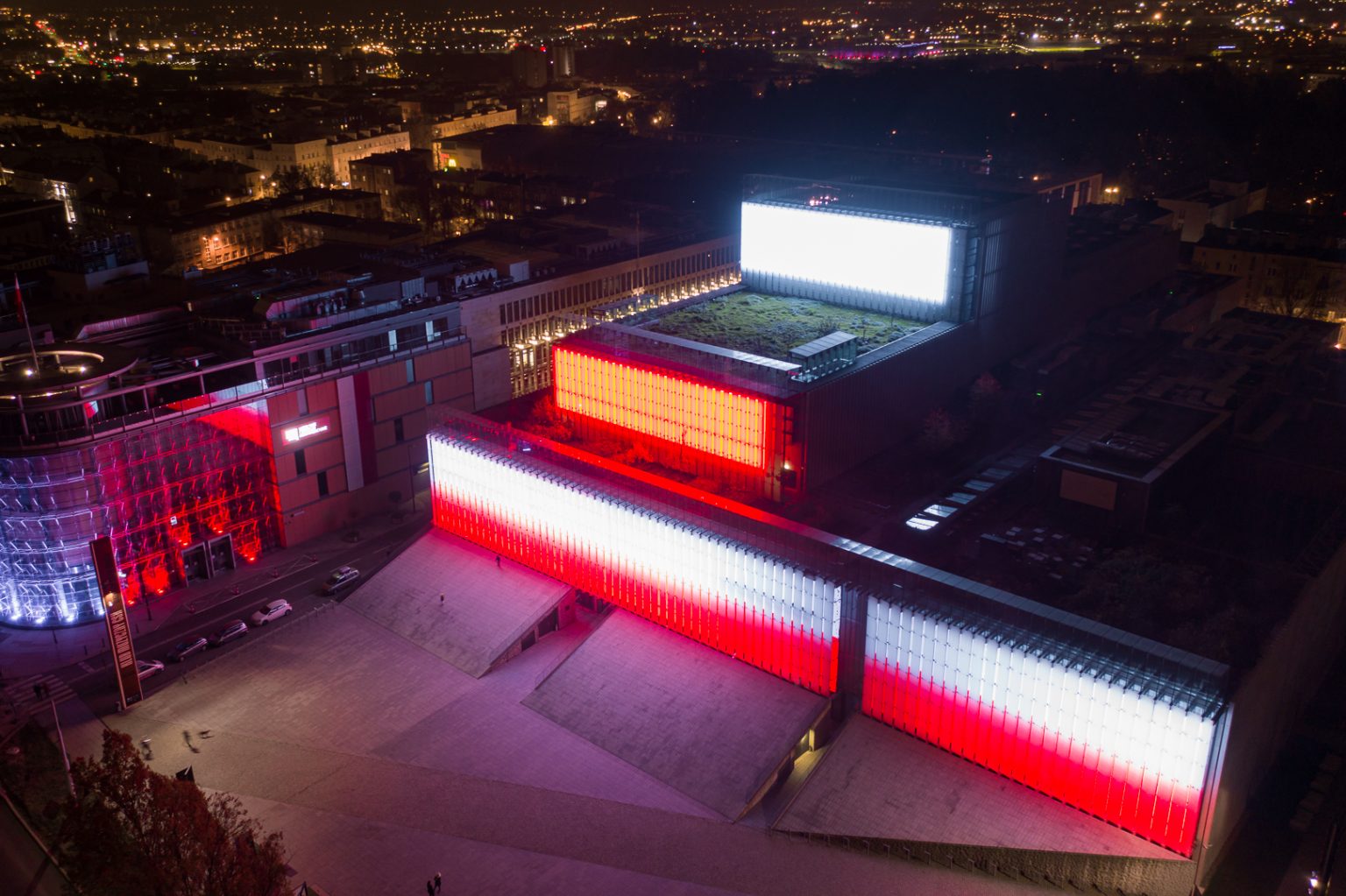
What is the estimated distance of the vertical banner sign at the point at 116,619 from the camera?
4338 cm

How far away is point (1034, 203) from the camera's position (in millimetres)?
70000

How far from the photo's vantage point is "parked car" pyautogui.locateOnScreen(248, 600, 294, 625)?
50.3m

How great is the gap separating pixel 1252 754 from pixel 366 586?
129ft

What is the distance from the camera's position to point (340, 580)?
53562mm

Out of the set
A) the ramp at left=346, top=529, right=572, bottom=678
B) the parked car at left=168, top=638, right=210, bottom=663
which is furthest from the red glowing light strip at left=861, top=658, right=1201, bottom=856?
the parked car at left=168, top=638, right=210, bottom=663

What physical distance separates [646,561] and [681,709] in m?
6.95

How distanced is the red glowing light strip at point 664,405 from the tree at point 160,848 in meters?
31.4

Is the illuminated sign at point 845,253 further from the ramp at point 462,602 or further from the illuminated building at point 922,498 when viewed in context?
the ramp at point 462,602

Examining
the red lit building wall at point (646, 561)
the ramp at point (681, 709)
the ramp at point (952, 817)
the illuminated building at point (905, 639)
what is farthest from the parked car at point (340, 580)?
the ramp at point (952, 817)

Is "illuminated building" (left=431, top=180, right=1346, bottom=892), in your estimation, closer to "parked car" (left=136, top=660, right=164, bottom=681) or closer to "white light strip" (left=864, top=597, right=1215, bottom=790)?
"white light strip" (left=864, top=597, right=1215, bottom=790)

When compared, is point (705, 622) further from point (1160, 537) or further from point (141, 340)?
point (141, 340)

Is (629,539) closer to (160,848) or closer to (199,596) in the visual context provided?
(160,848)

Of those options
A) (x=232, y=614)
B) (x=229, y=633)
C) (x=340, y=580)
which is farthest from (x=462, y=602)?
(x=232, y=614)

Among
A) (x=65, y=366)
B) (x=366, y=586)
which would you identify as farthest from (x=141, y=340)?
(x=366, y=586)
